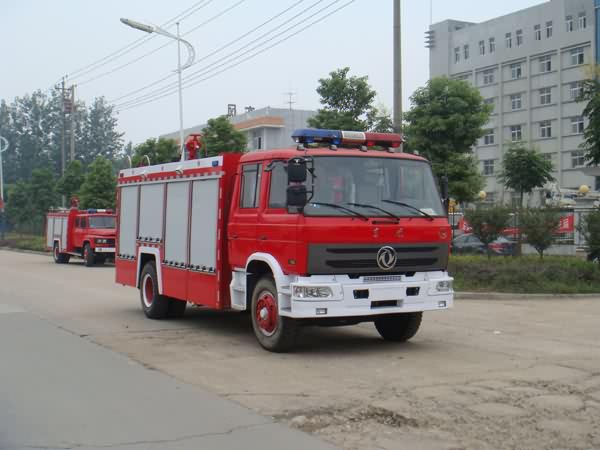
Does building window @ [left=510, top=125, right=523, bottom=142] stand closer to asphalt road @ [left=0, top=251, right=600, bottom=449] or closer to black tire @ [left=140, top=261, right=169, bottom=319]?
asphalt road @ [left=0, top=251, right=600, bottom=449]

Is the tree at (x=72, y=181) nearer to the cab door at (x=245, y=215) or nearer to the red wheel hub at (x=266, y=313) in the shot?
the cab door at (x=245, y=215)

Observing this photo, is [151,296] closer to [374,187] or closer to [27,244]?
[374,187]

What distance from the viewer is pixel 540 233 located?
19.1 m

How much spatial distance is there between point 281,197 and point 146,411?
3660mm

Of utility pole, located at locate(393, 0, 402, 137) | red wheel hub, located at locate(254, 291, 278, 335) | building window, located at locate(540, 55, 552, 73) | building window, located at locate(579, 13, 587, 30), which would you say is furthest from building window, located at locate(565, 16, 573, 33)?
red wheel hub, located at locate(254, 291, 278, 335)

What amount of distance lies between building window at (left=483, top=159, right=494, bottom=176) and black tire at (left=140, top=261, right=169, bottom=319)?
57867mm

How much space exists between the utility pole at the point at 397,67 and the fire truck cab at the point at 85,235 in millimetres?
17462

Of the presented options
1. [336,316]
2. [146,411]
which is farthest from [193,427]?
[336,316]

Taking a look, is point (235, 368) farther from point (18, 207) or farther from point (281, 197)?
point (18, 207)

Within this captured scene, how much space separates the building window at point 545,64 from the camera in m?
63.1

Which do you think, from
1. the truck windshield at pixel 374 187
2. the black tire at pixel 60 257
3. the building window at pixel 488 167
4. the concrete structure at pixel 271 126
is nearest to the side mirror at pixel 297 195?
the truck windshield at pixel 374 187

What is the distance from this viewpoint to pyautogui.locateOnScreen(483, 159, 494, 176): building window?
68475 millimetres

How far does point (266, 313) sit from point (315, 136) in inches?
92.9

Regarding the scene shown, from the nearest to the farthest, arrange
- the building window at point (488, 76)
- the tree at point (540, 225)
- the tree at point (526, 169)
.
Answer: the tree at point (540, 225) < the tree at point (526, 169) < the building window at point (488, 76)
